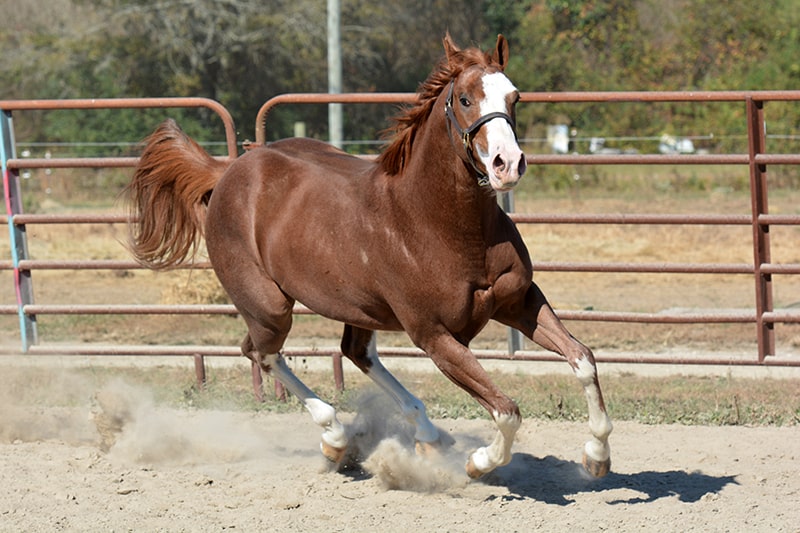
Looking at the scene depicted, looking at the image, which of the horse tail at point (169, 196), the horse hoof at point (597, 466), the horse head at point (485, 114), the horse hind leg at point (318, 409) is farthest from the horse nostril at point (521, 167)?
the horse tail at point (169, 196)

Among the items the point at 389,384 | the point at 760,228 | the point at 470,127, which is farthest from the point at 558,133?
the point at 470,127

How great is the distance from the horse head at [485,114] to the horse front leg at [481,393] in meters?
0.72

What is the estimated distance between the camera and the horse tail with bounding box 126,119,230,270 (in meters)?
5.88

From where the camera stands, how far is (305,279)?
197 inches

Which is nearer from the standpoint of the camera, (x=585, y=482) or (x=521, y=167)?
(x=521, y=167)

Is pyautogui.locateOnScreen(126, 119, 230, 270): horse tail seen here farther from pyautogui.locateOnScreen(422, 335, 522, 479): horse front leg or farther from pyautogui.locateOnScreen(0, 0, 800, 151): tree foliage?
pyautogui.locateOnScreen(0, 0, 800, 151): tree foliage

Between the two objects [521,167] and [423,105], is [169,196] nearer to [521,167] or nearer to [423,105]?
[423,105]

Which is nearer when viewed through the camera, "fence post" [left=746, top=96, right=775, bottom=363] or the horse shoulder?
the horse shoulder

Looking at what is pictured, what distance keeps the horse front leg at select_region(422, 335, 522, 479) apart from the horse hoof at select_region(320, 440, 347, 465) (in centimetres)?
89

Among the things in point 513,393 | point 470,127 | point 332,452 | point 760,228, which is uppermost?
point 470,127

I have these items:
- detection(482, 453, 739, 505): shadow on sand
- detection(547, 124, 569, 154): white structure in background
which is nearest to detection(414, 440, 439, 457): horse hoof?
detection(482, 453, 739, 505): shadow on sand

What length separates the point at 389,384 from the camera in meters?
5.29

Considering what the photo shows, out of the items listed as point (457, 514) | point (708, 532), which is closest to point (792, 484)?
A: point (708, 532)

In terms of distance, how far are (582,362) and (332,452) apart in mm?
1397
